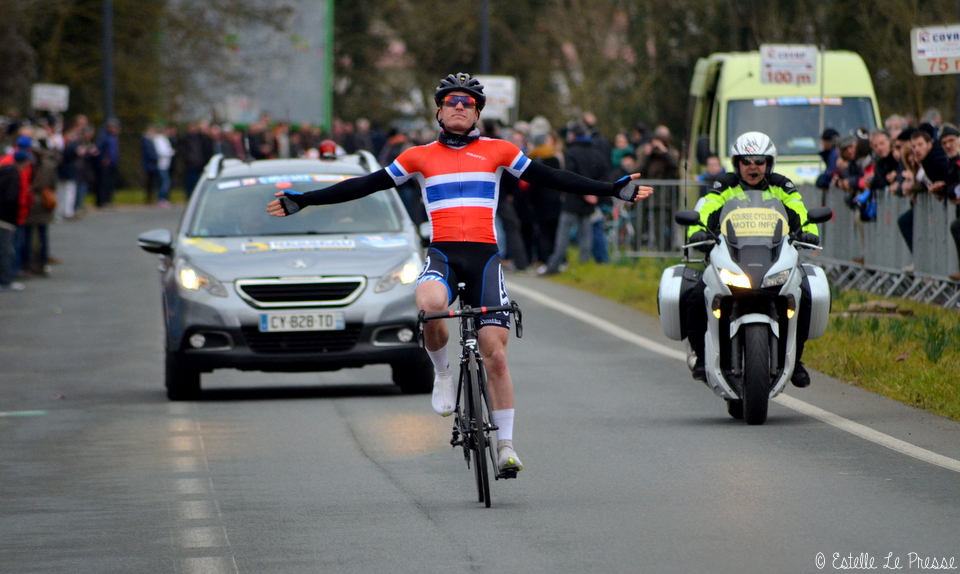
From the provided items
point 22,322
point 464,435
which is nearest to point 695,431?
point 464,435

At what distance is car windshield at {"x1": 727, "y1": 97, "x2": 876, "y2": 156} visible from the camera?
23688 millimetres

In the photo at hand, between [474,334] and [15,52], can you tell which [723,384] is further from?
[15,52]

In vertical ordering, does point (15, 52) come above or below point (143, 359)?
above

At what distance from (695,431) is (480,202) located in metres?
2.66

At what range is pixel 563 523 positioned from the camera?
24.5 ft

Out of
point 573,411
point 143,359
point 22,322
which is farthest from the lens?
point 22,322

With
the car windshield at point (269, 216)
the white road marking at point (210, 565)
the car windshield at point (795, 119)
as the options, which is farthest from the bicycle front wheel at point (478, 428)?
the car windshield at point (795, 119)

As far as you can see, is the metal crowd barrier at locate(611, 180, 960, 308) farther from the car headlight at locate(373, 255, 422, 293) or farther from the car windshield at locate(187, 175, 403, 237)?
the car headlight at locate(373, 255, 422, 293)

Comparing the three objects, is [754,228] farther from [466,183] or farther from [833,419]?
[466,183]

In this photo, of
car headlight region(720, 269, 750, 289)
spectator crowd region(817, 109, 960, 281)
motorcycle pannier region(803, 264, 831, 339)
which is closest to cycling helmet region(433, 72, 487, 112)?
car headlight region(720, 269, 750, 289)

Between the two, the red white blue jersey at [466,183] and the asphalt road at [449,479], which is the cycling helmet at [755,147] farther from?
the red white blue jersey at [466,183]

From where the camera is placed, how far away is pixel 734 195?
1062cm

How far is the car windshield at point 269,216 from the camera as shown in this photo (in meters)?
13.2

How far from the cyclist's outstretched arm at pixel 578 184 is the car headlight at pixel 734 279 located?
211 centimetres
